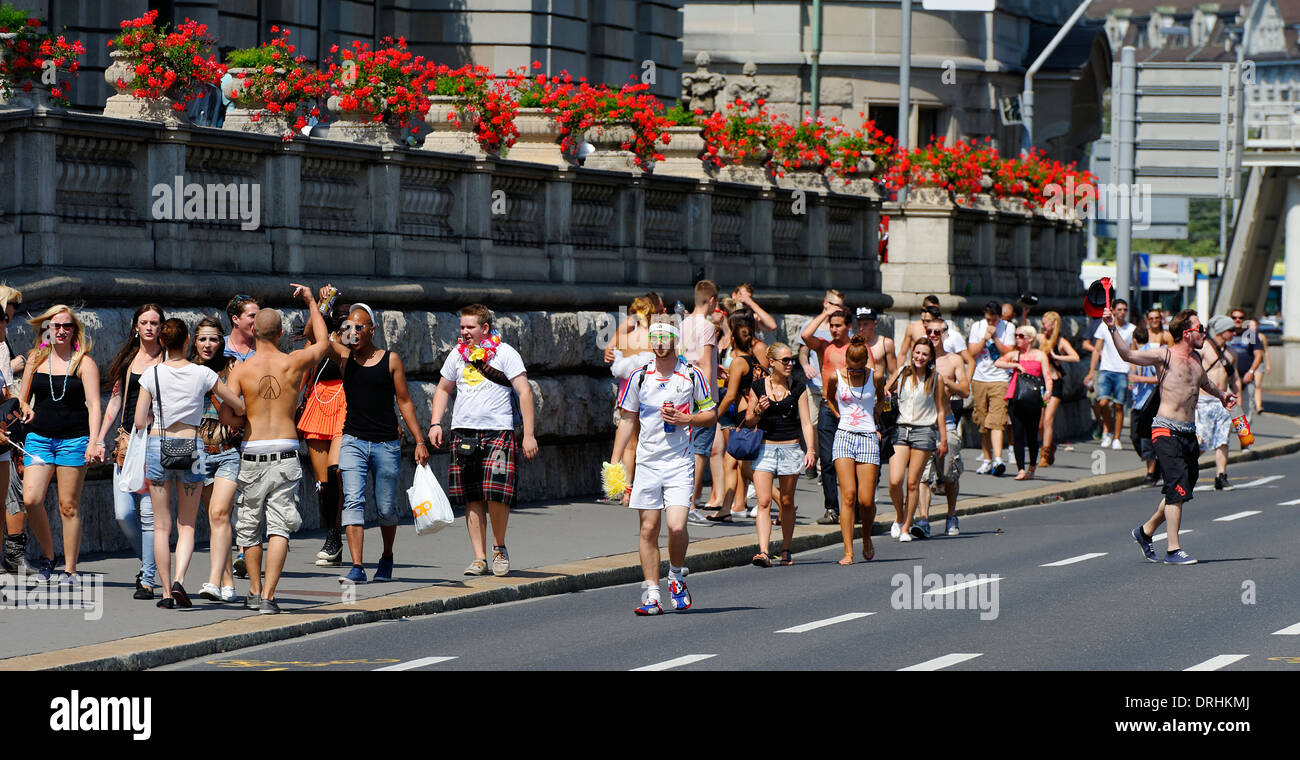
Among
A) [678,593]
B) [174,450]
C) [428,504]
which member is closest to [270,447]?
[174,450]

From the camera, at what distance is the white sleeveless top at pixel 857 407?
1689 centimetres

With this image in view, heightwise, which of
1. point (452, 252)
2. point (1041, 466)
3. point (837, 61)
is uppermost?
point (837, 61)

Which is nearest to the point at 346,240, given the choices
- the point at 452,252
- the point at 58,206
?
the point at 452,252

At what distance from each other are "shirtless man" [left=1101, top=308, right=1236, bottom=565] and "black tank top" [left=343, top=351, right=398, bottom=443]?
17.8 feet

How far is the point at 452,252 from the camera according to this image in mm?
19391

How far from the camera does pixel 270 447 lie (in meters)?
12.8

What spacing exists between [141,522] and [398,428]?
217 centimetres

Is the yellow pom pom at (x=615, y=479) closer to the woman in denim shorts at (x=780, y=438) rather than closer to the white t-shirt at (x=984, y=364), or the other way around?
the woman in denim shorts at (x=780, y=438)

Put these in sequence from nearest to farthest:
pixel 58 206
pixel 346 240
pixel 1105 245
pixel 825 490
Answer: pixel 58 206, pixel 346 240, pixel 825 490, pixel 1105 245

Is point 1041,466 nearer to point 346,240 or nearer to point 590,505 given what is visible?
point 590,505

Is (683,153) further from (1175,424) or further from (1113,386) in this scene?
(1113,386)

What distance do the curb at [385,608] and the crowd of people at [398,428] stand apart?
347 mm

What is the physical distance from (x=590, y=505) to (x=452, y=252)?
2579 mm

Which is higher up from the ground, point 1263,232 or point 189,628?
point 1263,232
